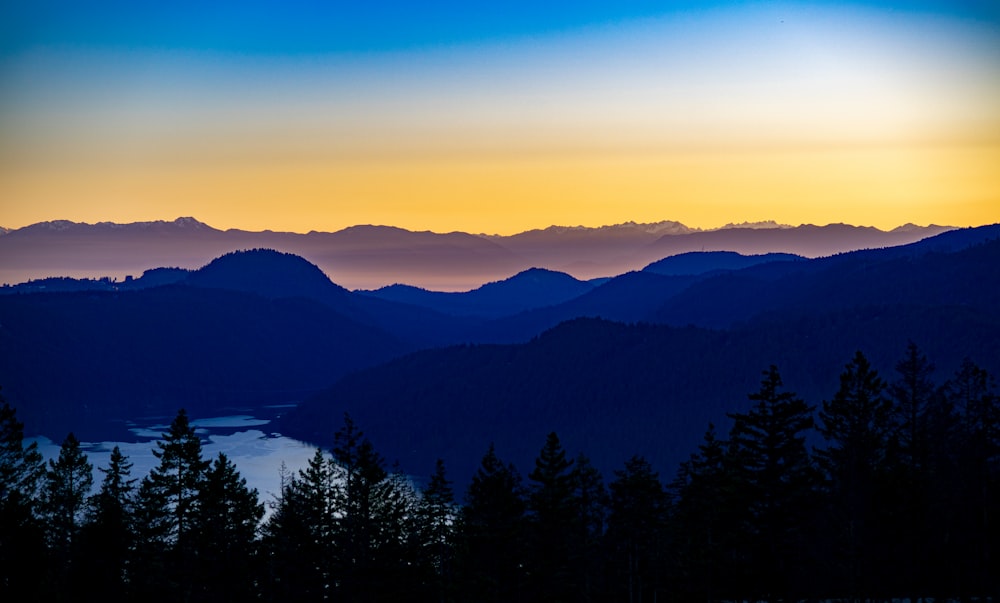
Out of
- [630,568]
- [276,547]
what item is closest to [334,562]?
[276,547]

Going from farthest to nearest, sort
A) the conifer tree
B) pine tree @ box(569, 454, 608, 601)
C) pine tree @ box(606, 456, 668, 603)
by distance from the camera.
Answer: pine tree @ box(606, 456, 668, 603), the conifer tree, pine tree @ box(569, 454, 608, 601)

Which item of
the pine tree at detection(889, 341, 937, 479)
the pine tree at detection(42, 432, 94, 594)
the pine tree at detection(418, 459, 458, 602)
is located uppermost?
the pine tree at detection(889, 341, 937, 479)

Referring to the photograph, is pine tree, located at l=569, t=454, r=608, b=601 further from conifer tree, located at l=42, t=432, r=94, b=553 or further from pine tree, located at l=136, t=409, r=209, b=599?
conifer tree, located at l=42, t=432, r=94, b=553

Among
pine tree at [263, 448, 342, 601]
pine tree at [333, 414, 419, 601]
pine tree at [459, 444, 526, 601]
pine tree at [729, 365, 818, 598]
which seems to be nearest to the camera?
pine tree at [729, 365, 818, 598]

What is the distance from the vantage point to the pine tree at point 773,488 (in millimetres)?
38094

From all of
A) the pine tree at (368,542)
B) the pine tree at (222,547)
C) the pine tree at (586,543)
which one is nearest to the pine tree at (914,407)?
the pine tree at (586,543)

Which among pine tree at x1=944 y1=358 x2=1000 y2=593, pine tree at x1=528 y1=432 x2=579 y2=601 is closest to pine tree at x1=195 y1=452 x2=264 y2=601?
pine tree at x1=528 y1=432 x2=579 y2=601

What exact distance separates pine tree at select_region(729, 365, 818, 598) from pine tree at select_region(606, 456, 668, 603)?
16.0 metres

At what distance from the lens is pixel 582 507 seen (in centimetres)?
6281

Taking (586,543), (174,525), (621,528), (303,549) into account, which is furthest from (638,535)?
(174,525)

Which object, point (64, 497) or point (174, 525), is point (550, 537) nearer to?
point (174, 525)

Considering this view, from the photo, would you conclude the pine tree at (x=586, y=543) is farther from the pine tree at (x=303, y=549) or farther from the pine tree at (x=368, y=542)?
the pine tree at (x=303, y=549)

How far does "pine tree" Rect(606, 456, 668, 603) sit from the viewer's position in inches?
2199

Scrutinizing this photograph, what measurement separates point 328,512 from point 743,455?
25.4m
